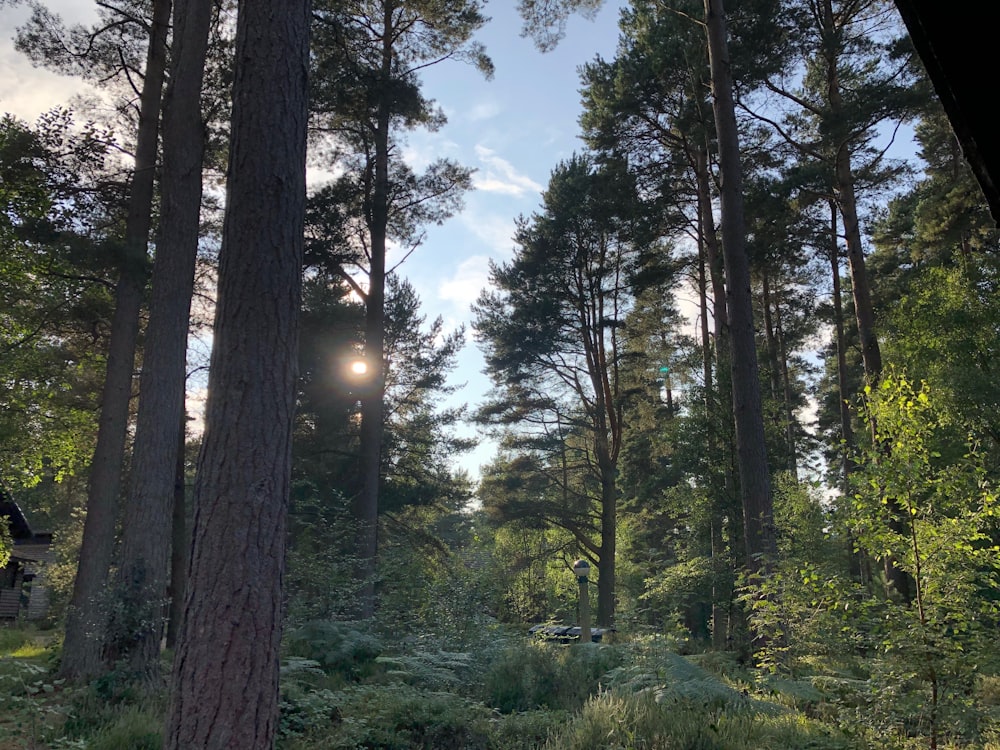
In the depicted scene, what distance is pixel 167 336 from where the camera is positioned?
905cm

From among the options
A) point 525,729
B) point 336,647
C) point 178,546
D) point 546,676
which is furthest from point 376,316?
point 525,729

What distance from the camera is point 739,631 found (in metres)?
11.1

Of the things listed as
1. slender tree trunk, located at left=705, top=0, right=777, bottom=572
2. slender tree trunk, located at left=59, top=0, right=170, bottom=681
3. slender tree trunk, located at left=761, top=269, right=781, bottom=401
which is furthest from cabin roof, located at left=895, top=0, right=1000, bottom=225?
slender tree trunk, located at left=761, top=269, right=781, bottom=401

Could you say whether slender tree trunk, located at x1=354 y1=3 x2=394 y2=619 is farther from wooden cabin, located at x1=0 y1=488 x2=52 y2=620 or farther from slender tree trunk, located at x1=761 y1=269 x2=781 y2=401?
slender tree trunk, located at x1=761 y1=269 x2=781 y2=401

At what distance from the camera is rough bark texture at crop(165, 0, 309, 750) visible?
11.7 ft

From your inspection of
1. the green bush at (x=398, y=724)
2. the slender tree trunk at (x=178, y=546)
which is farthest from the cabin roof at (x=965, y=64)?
the slender tree trunk at (x=178, y=546)

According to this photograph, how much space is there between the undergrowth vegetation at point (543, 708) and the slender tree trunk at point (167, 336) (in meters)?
1.46

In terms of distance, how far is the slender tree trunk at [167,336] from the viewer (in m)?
8.35

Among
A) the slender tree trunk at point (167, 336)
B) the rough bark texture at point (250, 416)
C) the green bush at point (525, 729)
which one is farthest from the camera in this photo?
the slender tree trunk at point (167, 336)

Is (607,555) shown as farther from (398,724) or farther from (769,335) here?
(398,724)

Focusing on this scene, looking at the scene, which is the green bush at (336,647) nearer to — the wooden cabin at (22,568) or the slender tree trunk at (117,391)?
the slender tree trunk at (117,391)

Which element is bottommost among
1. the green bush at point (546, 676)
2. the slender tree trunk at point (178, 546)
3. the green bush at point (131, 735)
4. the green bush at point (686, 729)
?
the green bush at point (546, 676)

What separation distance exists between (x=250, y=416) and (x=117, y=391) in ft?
26.6

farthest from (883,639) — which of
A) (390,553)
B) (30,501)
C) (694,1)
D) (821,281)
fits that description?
(30,501)
